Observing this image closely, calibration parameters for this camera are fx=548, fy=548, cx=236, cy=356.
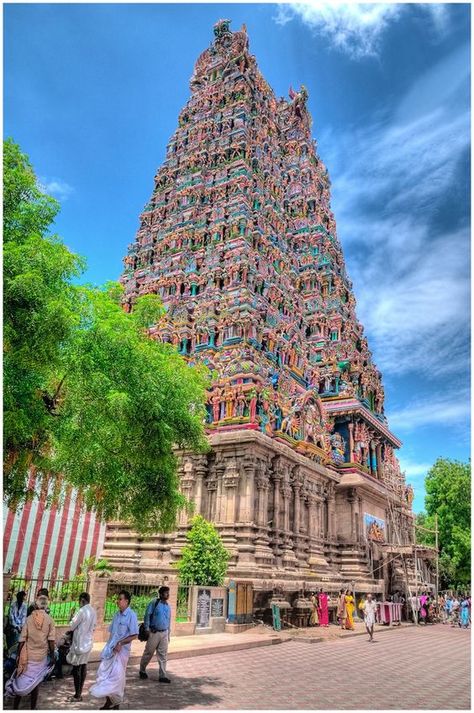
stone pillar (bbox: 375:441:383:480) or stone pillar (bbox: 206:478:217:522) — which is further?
stone pillar (bbox: 375:441:383:480)

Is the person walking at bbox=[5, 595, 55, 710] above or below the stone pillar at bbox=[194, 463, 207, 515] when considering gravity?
below

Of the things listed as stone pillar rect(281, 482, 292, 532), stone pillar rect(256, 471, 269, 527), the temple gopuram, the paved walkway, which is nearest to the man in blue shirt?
the paved walkway

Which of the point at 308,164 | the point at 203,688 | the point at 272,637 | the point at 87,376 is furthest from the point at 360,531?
the point at 308,164

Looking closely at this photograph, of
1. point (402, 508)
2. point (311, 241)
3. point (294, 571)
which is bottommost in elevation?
point (294, 571)

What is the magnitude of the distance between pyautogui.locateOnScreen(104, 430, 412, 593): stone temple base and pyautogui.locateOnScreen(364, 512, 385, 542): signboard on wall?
410cm

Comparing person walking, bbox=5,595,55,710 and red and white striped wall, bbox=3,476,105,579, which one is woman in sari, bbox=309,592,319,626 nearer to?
red and white striped wall, bbox=3,476,105,579

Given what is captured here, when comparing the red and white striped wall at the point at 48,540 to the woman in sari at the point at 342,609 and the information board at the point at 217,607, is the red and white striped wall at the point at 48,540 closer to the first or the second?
the information board at the point at 217,607

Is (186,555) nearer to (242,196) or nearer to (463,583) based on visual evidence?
(242,196)

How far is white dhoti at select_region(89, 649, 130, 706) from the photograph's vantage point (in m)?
8.62

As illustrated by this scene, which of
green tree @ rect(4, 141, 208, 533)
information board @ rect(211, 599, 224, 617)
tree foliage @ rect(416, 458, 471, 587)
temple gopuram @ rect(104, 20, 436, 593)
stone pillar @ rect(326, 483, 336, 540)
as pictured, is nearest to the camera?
green tree @ rect(4, 141, 208, 533)

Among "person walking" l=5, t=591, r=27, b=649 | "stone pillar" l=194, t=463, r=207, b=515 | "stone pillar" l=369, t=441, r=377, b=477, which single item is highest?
"stone pillar" l=369, t=441, r=377, b=477

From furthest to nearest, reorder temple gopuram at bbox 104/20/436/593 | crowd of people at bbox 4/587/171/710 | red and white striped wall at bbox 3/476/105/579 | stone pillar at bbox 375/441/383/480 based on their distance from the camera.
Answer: stone pillar at bbox 375/441/383/480, red and white striped wall at bbox 3/476/105/579, temple gopuram at bbox 104/20/436/593, crowd of people at bbox 4/587/171/710

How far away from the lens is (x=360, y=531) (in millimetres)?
33344

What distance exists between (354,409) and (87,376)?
2731cm
